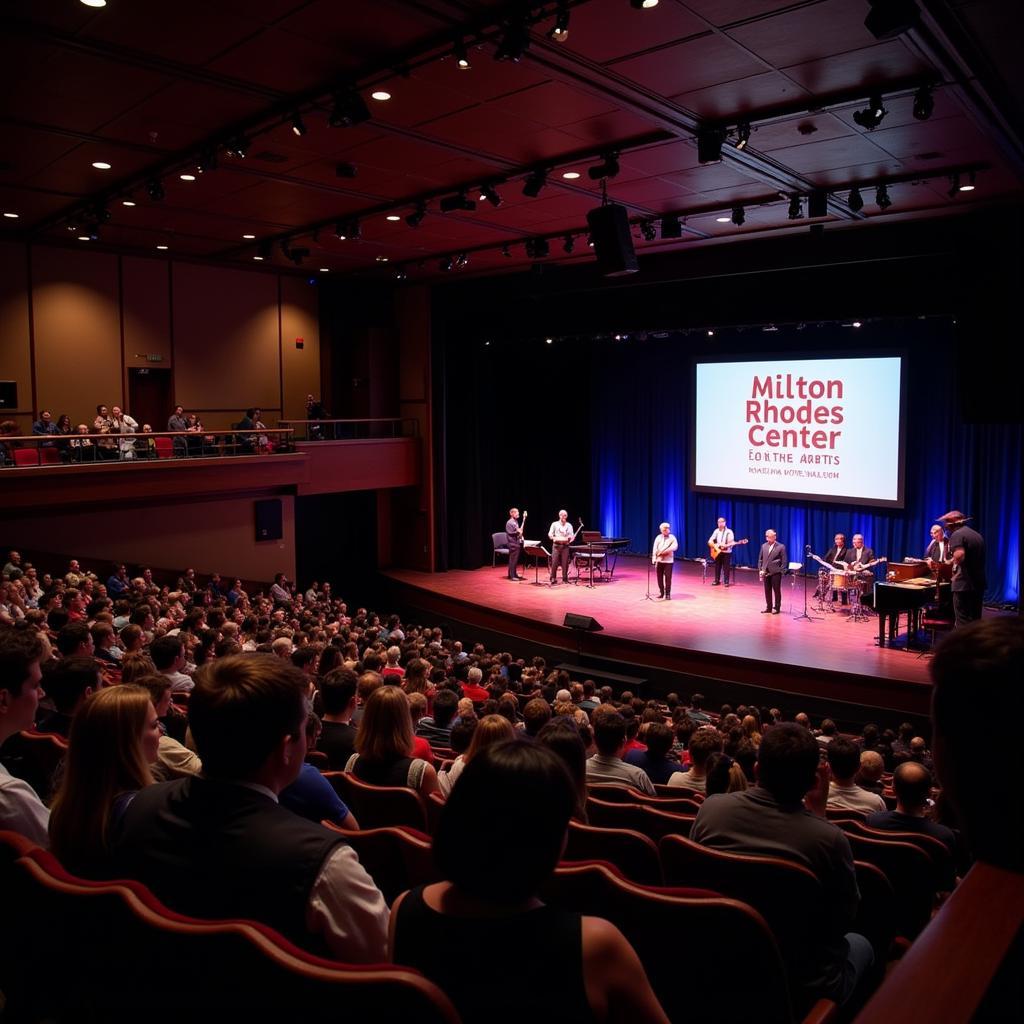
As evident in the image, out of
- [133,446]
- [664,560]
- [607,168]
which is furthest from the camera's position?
[664,560]

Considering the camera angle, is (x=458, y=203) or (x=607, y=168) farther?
(x=458, y=203)

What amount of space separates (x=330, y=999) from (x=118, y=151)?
9601 mm

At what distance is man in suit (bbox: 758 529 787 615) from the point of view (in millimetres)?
12836

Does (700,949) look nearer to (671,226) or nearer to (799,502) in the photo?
(671,226)

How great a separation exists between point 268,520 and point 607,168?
923 centimetres

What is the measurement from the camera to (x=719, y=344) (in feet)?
53.3

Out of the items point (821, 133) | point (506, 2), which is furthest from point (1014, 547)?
point (506, 2)

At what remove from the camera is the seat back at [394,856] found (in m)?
2.56

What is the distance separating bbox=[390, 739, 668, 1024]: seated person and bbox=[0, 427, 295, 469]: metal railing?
1181 cm

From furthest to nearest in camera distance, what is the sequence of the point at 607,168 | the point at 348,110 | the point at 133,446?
the point at 133,446 < the point at 607,168 < the point at 348,110

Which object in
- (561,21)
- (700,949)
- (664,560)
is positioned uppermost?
(561,21)

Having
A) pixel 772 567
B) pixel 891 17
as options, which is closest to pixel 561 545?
pixel 772 567

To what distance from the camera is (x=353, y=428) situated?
55.9ft

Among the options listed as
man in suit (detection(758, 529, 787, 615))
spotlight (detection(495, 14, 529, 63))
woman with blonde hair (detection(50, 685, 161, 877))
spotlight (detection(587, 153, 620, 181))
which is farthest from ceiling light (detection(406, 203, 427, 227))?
woman with blonde hair (detection(50, 685, 161, 877))
